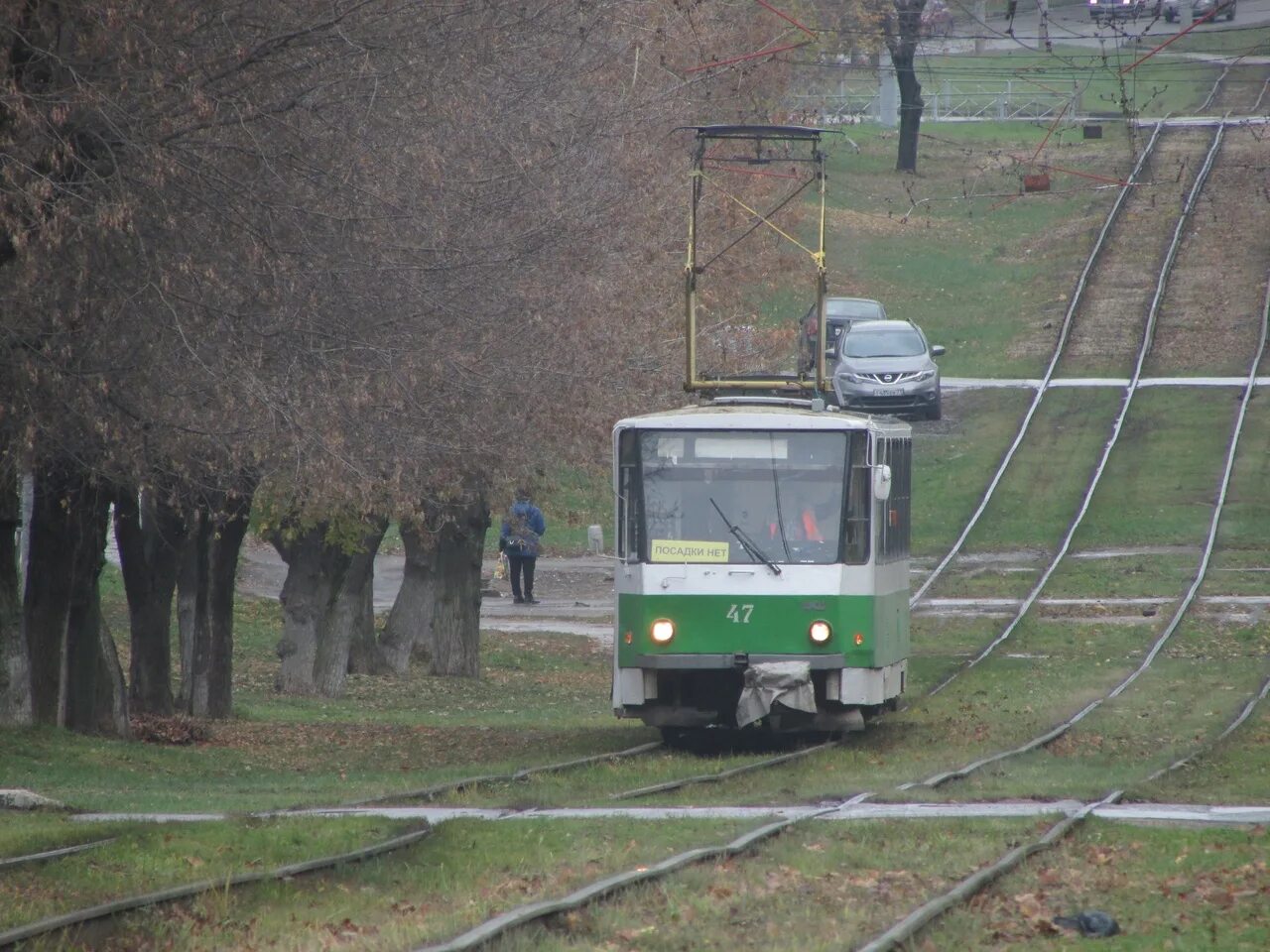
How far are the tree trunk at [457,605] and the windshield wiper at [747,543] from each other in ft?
37.8

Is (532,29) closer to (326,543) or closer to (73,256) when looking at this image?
(73,256)

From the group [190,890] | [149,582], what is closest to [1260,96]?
[149,582]

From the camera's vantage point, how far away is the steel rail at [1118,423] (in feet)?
89.5

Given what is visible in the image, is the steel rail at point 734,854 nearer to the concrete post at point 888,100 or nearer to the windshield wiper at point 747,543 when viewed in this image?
the windshield wiper at point 747,543

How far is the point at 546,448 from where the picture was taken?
69.5ft

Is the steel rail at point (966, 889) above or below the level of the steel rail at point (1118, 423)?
below

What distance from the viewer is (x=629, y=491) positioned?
17328mm

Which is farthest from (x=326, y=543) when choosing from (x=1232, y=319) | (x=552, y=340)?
(x=1232, y=319)

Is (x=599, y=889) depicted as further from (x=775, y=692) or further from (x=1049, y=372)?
(x=1049, y=372)

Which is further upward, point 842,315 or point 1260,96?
point 1260,96

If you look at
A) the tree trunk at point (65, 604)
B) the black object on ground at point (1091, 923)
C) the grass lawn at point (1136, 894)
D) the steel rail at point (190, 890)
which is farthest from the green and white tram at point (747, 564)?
the black object on ground at point (1091, 923)

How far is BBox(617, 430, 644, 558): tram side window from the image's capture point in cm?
1725

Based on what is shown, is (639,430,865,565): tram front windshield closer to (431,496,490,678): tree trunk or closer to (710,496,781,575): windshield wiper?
(710,496,781,575): windshield wiper

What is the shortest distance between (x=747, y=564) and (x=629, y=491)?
4.02 ft
